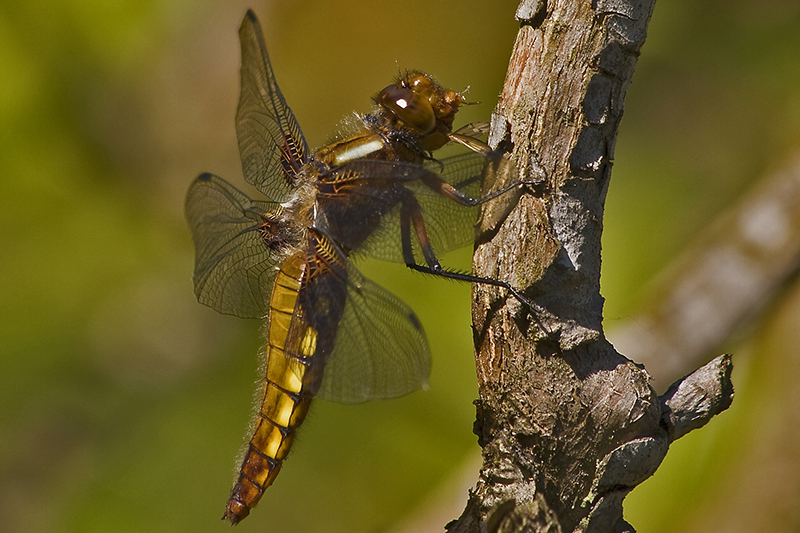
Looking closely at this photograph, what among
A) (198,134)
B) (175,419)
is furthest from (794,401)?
(198,134)

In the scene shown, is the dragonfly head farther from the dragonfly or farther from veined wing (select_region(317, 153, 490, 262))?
veined wing (select_region(317, 153, 490, 262))

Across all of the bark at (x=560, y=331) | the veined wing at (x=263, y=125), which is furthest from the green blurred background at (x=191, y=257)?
the bark at (x=560, y=331)

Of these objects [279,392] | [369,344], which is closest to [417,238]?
[369,344]

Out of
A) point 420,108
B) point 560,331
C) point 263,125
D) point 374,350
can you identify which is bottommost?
point 560,331

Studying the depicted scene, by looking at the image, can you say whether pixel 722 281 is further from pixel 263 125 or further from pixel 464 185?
pixel 263 125

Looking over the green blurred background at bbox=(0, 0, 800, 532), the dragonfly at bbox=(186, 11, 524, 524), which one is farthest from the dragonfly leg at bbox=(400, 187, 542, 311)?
the green blurred background at bbox=(0, 0, 800, 532)

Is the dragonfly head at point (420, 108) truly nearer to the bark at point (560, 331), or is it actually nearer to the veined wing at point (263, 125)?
the veined wing at point (263, 125)

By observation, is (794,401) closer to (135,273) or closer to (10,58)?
(135,273)
